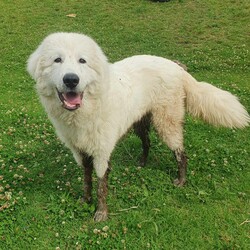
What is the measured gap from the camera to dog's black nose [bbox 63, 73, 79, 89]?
3.42 metres

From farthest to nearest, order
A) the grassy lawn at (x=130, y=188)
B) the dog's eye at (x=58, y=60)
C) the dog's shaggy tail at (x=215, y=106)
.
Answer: the dog's shaggy tail at (x=215, y=106) → the grassy lawn at (x=130, y=188) → the dog's eye at (x=58, y=60)

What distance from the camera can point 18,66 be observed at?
415 inches

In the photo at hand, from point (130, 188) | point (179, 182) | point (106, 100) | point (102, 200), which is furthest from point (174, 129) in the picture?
point (102, 200)

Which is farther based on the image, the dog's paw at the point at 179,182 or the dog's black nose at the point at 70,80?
the dog's paw at the point at 179,182

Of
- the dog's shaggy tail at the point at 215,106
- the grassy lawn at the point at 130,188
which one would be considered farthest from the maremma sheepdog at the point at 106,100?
the grassy lawn at the point at 130,188

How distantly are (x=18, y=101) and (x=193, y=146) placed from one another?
14.5ft

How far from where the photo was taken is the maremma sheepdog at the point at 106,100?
370 centimetres

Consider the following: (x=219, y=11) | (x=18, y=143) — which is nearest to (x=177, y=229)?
(x=18, y=143)

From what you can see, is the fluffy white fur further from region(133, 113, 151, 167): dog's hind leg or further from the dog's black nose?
region(133, 113, 151, 167): dog's hind leg

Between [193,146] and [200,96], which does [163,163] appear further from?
[200,96]

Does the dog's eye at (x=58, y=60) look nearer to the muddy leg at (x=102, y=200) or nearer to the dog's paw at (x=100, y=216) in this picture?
the muddy leg at (x=102, y=200)

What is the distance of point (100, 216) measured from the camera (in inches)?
177

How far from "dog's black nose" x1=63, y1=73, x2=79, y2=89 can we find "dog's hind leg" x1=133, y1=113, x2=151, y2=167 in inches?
75.8

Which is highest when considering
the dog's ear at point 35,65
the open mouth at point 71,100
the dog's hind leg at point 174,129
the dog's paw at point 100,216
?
the dog's ear at point 35,65
